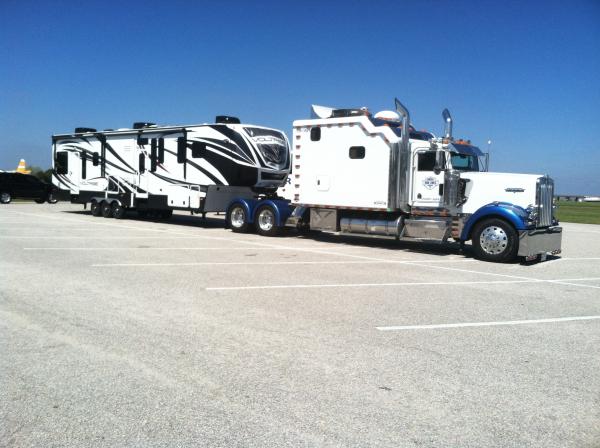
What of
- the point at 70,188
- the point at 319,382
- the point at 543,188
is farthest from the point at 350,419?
the point at 70,188

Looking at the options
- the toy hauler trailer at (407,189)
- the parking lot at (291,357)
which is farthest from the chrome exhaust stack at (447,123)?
the parking lot at (291,357)

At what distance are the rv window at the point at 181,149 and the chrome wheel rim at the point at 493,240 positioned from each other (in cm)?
1094

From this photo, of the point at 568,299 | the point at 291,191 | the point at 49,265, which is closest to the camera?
the point at 568,299

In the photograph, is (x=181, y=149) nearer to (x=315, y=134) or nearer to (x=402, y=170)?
(x=315, y=134)

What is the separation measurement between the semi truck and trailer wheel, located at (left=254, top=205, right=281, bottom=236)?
0.04m

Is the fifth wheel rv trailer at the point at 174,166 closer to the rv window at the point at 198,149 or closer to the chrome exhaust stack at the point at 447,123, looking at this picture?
→ the rv window at the point at 198,149

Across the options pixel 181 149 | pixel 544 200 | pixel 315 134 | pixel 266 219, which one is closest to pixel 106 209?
pixel 181 149

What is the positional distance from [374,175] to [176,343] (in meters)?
10.3

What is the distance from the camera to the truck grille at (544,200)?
1313cm

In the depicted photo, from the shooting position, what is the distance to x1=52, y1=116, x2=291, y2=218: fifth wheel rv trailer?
18719mm

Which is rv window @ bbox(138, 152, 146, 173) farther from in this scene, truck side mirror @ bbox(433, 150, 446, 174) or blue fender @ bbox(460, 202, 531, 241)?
blue fender @ bbox(460, 202, 531, 241)

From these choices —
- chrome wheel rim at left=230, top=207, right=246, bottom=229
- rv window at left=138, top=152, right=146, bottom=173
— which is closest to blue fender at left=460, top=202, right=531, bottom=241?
chrome wheel rim at left=230, top=207, right=246, bottom=229

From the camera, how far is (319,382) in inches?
183

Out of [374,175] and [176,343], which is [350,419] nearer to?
[176,343]
